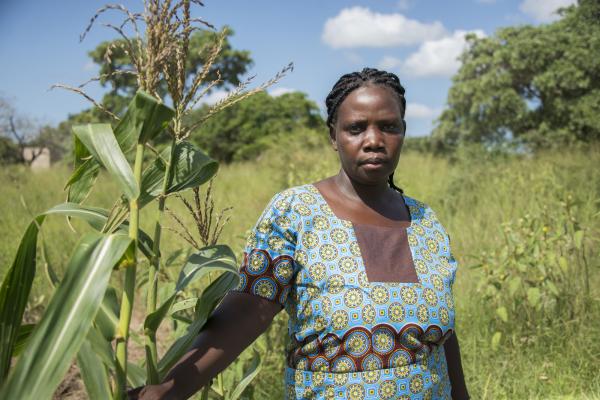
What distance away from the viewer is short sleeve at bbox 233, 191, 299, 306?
1.22 m

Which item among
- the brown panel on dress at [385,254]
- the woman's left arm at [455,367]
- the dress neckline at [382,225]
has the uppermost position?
the dress neckline at [382,225]

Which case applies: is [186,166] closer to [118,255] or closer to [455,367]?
[118,255]

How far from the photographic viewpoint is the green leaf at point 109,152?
93 cm

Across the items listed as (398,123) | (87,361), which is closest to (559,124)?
(398,123)

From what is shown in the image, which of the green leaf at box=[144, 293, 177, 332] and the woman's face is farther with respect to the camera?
the woman's face

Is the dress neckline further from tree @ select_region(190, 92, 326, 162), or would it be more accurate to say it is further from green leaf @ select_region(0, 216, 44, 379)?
tree @ select_region(190, 92, 326, 162)

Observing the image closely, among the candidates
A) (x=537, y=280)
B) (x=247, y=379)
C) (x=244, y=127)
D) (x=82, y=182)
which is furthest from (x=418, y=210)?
(x=244, y=127)

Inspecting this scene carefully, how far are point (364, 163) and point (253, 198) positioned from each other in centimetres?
558

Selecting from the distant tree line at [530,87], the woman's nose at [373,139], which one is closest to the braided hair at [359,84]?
the woman's nose at [373,139]

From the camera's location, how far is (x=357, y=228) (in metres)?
1.37

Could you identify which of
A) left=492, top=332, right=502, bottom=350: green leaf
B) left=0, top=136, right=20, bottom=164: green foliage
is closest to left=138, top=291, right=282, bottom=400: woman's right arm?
left=492, top=332, right=502, bottom=350: green leaf

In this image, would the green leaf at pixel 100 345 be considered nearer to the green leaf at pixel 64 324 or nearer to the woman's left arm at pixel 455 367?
the green leaf at pixel 64 324

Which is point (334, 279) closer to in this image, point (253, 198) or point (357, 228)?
point (357, 228)

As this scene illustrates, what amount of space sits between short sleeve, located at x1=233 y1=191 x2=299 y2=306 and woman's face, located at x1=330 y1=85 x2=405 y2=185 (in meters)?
0.23
